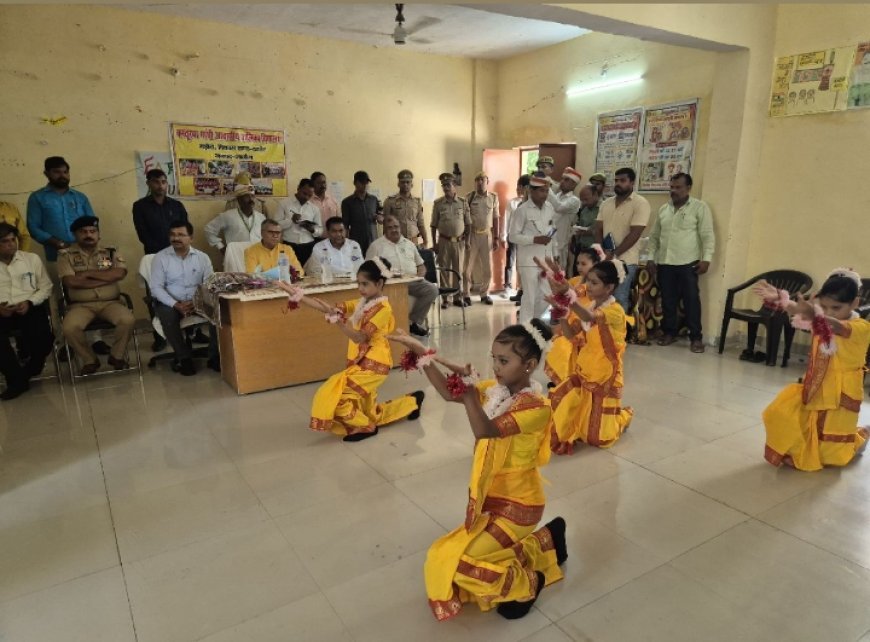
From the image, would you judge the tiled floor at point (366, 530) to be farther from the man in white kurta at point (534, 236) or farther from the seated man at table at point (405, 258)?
the man in white kurta at point (534, 236)

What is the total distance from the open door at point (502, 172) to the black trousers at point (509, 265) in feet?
0.38

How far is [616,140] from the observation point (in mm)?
6566

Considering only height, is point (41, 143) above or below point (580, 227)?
above

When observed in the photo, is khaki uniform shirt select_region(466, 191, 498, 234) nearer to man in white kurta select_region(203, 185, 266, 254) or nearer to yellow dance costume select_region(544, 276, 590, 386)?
man in white kurta select_region(203, 185, 266, 254)

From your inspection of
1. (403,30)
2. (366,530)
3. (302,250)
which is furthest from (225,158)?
(366,530)

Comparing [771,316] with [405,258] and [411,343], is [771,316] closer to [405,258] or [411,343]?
[405,258]

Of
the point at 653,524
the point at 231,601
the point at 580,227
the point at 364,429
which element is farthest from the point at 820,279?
the point at 231,601

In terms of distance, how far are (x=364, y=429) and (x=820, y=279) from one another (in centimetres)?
433

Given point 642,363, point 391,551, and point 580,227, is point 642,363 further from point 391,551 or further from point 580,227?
point 391,551

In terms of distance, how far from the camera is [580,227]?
6.47 m

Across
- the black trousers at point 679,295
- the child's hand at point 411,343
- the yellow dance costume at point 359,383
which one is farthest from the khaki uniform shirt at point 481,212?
the child's hand at point 411,343

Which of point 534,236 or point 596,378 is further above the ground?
point 534,236

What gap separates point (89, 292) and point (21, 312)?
49 centimetres

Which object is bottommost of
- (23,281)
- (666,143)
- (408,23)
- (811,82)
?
(23,281)
